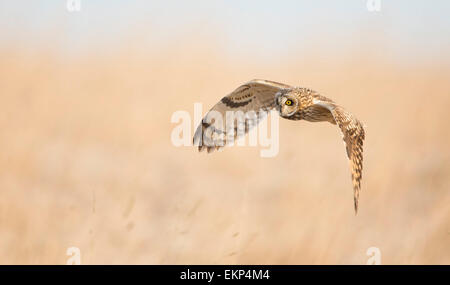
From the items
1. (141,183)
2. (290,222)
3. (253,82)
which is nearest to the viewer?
(253,82)

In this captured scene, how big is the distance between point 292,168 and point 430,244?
6.02 feet

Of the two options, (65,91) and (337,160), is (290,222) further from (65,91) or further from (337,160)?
(65,91)

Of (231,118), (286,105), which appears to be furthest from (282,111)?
(231,118)

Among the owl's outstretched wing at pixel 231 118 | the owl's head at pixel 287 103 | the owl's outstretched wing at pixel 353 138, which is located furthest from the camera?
the owl's outstretched wing at pixel 231 118

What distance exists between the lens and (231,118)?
629cm

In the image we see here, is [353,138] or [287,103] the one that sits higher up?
[287,103]

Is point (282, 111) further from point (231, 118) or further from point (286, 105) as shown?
point (231, 118)

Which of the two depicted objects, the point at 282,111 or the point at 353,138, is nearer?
the point at 353,138

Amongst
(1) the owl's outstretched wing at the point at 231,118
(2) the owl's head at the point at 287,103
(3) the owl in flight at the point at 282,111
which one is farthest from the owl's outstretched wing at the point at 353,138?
(1) the owl's outstretched wing at the point at 231,118

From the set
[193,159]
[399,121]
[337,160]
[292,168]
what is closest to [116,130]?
[193,159]

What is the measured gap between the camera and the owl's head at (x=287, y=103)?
5.81 metres

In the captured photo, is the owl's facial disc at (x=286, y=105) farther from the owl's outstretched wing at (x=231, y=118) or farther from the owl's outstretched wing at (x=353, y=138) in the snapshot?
the owl's outstretched wing at (x=353, y=138)

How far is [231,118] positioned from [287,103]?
62cm

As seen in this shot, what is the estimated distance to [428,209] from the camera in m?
7.02
